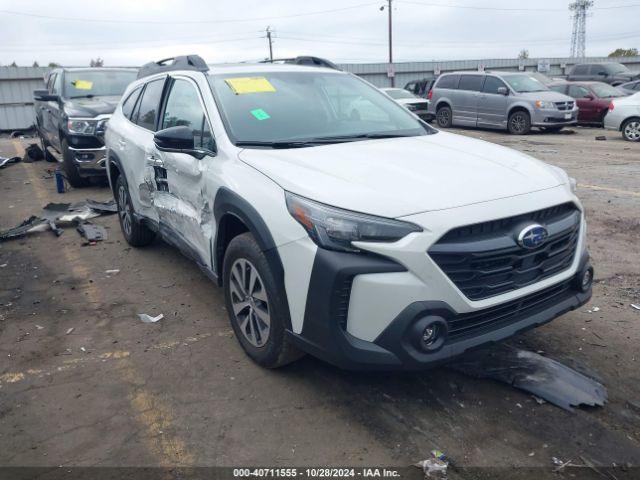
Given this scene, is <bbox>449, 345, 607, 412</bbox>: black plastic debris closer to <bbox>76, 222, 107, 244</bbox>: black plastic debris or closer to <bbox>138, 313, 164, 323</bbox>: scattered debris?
<bbox>138, 313, 164, 323</bbox>: scattered debris

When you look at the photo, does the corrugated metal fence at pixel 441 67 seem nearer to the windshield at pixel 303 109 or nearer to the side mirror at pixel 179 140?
the windshield at pixel 303 109

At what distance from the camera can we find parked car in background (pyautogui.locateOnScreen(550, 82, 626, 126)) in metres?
17.3

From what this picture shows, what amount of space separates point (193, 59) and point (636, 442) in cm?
395

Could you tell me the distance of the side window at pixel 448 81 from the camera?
58.9 ft

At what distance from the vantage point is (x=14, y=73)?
2642cm

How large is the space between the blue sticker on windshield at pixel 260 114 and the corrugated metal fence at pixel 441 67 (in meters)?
30.2

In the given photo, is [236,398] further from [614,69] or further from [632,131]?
[614,69]

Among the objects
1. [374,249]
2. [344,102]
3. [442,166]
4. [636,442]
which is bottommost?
[636,442]

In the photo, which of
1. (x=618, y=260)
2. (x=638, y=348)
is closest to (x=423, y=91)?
(x=618, y=260)

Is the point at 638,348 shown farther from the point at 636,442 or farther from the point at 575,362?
the point at 636,442

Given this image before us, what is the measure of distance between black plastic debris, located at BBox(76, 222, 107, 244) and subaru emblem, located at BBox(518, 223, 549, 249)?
523cm

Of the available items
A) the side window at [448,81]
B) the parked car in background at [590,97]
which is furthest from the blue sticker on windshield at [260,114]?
the parked car in background at [590,97]

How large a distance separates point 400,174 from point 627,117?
1341 cm

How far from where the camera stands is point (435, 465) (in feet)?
8.48
